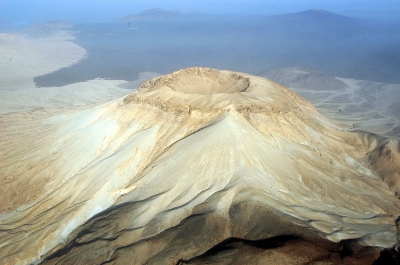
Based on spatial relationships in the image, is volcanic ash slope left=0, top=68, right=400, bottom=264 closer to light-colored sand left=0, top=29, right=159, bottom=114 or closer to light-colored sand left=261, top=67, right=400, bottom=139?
light-colored sand left=261, top=67, right=400, bottom=139

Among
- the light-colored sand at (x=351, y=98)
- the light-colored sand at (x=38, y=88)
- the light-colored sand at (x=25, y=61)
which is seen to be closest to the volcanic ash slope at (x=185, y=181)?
the light-colored sand at (x=351, y=98)

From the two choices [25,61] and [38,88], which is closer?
[38,88]

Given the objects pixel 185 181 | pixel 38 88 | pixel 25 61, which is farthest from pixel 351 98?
pixel 25 61

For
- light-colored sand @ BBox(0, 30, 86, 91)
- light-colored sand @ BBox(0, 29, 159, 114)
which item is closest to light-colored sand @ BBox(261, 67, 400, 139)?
light-colored sand @ BBox(0, 29, 159, 114)

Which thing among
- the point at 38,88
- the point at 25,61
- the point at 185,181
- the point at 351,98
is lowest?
the point at 351,98

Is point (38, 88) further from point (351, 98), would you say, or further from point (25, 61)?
point (351, 98)

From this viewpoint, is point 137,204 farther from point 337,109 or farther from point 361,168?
point 337,109

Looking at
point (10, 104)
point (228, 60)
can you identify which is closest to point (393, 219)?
point (10, 104)

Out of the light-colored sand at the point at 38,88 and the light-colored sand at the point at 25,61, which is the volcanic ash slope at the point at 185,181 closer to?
the light-colored sand at the point at 38,88
